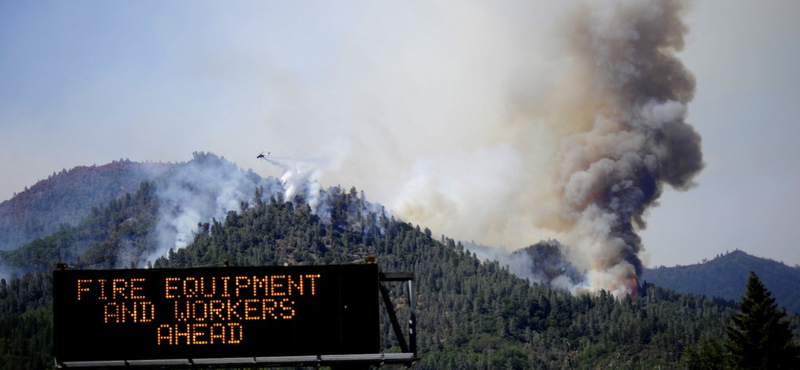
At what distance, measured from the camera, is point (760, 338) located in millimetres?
97062

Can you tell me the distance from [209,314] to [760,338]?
6274 cm

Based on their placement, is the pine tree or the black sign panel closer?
the black sign panel

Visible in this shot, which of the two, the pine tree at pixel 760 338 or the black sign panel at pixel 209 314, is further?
the pine tree at pixel 760 338

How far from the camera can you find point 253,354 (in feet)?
138

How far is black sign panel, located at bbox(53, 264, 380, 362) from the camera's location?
42.1 m

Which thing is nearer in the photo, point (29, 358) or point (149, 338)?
point (149, 338)

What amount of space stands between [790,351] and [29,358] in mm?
128667

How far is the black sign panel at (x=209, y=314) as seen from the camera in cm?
4206

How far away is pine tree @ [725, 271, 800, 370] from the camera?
96.2 meters

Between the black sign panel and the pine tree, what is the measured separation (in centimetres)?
5967

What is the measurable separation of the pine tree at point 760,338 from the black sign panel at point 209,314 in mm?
59666

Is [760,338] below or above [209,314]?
above

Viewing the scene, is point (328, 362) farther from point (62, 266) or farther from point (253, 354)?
point (62, 266)

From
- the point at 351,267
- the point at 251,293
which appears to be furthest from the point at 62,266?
the point at 351,267
